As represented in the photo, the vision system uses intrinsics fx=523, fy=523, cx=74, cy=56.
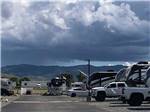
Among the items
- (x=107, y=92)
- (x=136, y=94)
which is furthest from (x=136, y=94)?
(x=107, y=92)

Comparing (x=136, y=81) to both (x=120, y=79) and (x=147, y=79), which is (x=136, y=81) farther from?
(x=120, y=79)

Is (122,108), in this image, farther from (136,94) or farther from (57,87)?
(57,87)

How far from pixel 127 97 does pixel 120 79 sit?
30.9 feet

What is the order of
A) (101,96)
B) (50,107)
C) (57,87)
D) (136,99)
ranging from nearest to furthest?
(50,107), (136,99), (101,96), (57,87)

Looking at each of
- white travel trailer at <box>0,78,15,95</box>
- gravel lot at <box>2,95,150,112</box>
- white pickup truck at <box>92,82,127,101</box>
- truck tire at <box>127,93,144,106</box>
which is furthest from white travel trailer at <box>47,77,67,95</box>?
truck tire at <box>127,93,144,106</box>

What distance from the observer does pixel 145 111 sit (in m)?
30.6

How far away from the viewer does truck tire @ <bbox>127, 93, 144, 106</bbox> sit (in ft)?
124

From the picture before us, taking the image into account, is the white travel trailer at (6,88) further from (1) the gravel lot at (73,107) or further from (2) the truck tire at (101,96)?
(1) the gravel lot at (73,107)

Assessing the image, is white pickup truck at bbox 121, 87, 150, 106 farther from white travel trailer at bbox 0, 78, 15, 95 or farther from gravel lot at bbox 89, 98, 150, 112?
white travel trailer at bbox 0, 78, 15, 95

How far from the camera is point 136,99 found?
125ft

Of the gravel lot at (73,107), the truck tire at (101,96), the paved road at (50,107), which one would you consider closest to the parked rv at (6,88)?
the truck tire at (101,96)

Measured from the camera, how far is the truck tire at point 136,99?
37938mm

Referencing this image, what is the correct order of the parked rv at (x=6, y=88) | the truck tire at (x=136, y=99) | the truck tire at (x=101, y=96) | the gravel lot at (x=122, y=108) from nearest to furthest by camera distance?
the gravel lot at (x=122, y=108)
the truck tire at (x=136, y=99)
the truck tire at (x=101, y=96)
the parked rv at (x=6, y=88)

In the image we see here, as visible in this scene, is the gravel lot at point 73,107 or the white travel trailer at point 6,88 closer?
the gravel lot at point 73,107
